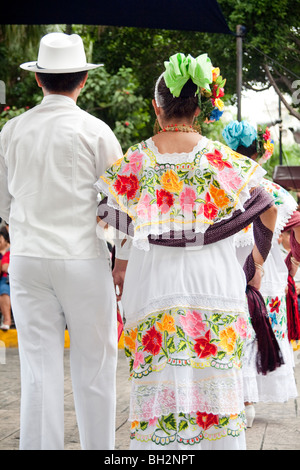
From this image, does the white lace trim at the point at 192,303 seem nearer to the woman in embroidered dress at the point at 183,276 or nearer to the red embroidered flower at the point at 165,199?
the woman in embroidered dress at the point at 183,276

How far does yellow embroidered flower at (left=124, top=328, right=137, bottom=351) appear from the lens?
3895 millimetres

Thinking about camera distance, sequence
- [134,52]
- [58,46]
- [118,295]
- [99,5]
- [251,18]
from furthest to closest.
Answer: [134,52] → [251,18] → [99,5] → [118,295] → [58,46]

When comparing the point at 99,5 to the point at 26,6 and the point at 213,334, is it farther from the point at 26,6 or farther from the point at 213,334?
the point at 213,334

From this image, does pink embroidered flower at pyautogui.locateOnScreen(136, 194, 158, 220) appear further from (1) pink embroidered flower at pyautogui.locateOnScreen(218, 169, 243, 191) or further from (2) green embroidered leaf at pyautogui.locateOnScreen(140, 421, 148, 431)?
(2) green embroidered leaf at pyautogui.locateOnScreen(140, 421, 148, 431)

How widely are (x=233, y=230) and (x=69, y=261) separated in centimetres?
77

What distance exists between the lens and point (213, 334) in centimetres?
374

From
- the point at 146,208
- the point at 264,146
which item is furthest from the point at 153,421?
the point at 264,146

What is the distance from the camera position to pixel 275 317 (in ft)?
19.1

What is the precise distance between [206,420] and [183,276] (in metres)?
0.65

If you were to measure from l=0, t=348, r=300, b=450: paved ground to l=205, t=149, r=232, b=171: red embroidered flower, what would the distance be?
6.47 ft

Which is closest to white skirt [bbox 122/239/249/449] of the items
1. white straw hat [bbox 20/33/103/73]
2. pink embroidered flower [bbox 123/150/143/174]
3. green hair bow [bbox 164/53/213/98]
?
pink embroidered flower [bbox 123/150/143/174]

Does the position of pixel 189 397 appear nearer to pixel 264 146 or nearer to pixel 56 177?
pixel 56 177

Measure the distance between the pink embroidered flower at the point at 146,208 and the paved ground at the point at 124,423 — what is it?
5.75 feet

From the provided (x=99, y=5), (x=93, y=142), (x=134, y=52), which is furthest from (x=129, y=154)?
(x=134, y=52)
